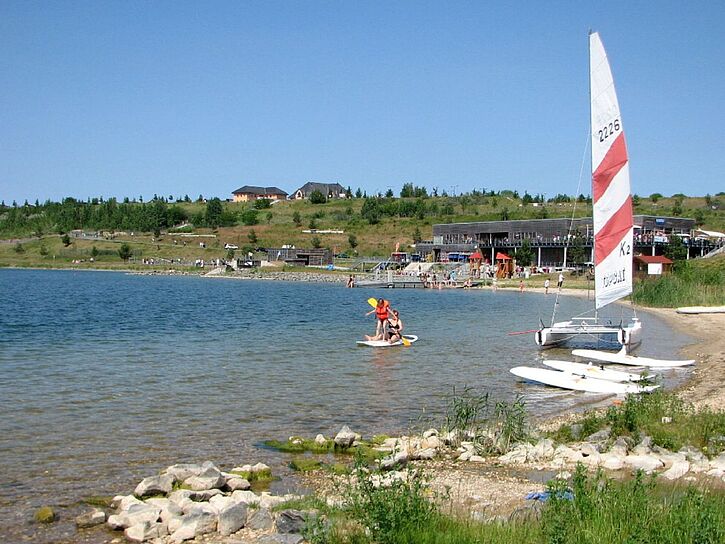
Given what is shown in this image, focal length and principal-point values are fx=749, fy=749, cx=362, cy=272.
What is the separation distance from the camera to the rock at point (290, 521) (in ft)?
25.7

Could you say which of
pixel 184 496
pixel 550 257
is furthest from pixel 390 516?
pixel 550 257

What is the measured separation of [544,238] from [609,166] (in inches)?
2819

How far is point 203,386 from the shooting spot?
63.1 feet

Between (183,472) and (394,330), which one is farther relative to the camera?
(394,330)

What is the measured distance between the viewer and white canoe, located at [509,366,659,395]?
17.8 metres

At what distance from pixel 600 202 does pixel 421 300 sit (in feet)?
130

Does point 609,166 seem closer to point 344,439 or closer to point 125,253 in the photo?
point 344,439

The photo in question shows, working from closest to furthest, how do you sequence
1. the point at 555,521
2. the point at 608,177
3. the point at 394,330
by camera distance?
the point at 555,521, the point at 608,177, the point at 394,330

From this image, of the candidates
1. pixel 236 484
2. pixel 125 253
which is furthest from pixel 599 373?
pixel 125 253

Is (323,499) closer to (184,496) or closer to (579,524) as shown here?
(184,496)

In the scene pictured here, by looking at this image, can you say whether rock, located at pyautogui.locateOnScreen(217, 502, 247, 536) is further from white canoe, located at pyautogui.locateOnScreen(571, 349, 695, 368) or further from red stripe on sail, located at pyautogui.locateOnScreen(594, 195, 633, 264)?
red stripe on sail, located at pyautogui.locateOnScreen(594, 195, 633, 264)

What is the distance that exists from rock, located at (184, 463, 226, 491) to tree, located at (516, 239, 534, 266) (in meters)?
82.8

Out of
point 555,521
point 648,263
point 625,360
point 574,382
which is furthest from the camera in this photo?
point 648,263

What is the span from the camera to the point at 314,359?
2483cm
